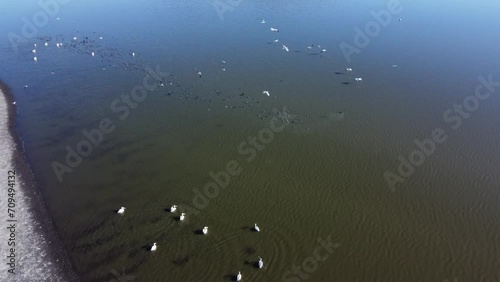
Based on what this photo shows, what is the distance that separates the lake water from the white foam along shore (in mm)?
630

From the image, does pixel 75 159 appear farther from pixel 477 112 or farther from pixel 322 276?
pixel 477 112

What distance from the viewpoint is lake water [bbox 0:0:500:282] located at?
1984 cm

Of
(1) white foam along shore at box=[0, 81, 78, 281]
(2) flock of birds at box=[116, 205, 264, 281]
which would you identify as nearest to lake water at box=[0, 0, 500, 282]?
(2) flock of birds at box=[116, 205, 264, 281]

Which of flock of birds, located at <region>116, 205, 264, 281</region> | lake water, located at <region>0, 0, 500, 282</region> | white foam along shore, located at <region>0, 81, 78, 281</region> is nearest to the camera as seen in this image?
flock of birds, located at <region>116, 205, 264, 281</region>

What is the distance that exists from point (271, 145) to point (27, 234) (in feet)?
51.4

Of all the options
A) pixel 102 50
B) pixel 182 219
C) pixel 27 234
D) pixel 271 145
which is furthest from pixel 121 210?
pixel 102 50

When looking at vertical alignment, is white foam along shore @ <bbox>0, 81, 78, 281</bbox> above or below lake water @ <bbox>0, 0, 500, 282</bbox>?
below

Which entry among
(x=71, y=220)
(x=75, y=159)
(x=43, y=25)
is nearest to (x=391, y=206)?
(x=71, y=220)

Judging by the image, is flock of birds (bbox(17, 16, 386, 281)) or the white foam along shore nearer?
the white foam along shore

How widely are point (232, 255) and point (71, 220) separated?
374 inches

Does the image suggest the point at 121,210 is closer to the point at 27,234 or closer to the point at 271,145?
the point at 27,234

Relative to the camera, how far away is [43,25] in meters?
51.2

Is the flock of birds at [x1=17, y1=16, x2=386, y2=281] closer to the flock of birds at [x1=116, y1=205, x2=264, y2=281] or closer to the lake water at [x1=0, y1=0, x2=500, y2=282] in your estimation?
the lake water at [x1=0, y1=0, x2=500, y2=282]

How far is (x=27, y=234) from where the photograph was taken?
69.4 feet
